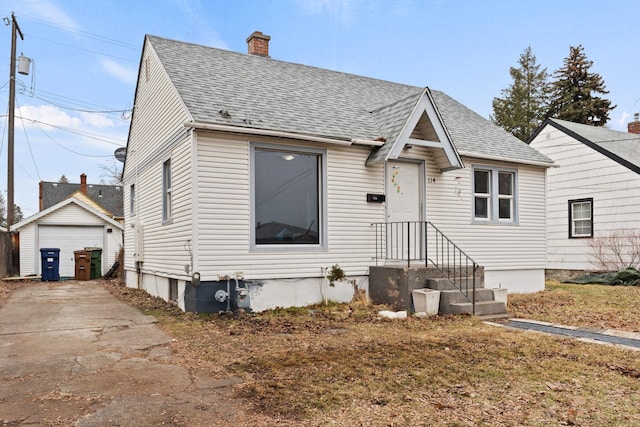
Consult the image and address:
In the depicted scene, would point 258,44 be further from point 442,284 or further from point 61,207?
point 61,207

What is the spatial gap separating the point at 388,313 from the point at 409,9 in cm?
977

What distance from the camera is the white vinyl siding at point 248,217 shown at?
8.41m

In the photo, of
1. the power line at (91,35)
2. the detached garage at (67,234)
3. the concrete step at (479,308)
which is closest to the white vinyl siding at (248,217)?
the concrete step at (479,308)

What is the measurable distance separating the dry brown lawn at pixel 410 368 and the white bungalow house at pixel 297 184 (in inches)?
47.1

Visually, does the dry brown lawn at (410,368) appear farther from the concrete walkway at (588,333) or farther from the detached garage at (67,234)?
the detached garage at (67,234)

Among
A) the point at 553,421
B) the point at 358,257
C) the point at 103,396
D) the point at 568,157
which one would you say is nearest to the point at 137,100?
the point at 358,257

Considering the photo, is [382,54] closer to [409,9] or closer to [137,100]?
[409,9]

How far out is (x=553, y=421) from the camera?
12.0 ft

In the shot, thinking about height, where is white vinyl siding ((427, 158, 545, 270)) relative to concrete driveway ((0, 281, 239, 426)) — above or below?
above

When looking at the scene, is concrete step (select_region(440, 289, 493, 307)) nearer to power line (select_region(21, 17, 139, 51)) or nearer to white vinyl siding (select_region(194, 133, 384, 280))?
white vinyl siding (select_region(194, 133, 384, 280))

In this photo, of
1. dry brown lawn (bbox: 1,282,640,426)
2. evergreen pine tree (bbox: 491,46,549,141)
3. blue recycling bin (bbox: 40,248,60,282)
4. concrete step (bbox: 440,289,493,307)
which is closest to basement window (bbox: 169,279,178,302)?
dry brown lawn (bbox: 1,282,640,426)

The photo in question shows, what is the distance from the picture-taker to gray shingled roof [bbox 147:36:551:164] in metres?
9.28

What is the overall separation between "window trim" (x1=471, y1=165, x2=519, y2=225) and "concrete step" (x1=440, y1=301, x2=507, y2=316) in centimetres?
317

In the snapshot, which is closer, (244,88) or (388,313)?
(388,313)
